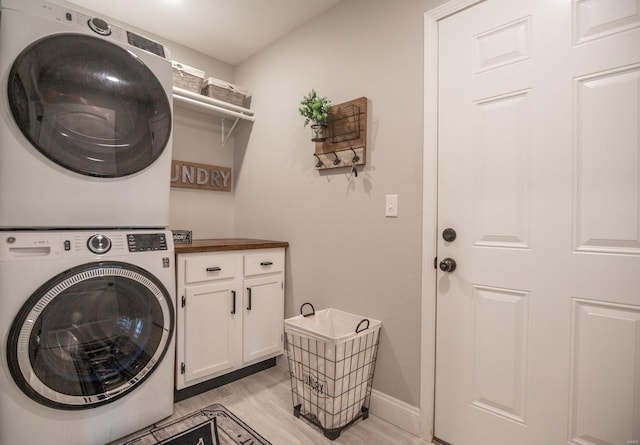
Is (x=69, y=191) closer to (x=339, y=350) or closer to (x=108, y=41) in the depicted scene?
(x=108, y=41)

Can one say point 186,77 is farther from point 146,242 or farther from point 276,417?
point 276,417

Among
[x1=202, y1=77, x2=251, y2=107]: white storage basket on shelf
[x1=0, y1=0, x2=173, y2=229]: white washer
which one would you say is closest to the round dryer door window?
[x1=0, y1=0, x2=173, y2=229]: white washer

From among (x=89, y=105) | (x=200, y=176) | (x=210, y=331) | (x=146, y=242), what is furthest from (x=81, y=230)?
(x=200, y=176)

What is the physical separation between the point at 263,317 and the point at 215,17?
85.0 inches

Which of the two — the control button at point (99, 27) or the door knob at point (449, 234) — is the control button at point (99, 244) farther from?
the door knob at point (449, 234)

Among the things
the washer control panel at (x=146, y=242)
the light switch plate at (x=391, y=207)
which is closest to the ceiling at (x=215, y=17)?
the light switch plate at (x=391, y=207)

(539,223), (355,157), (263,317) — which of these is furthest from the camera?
(263,317)

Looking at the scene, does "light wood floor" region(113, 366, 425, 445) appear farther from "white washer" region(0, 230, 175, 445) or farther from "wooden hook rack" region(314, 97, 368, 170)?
"wooden hook rack" region(314, 97, 368, 170)

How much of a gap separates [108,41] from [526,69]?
191cm

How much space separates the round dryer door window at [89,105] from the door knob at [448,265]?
1.58 meters

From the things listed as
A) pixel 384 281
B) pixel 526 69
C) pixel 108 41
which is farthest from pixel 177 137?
pixel 526 69

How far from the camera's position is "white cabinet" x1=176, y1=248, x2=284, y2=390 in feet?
→ 6.35

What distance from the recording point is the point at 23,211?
1370 mm

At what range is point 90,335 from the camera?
148 cm
